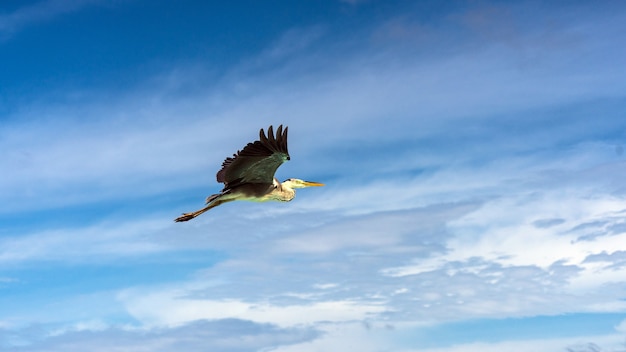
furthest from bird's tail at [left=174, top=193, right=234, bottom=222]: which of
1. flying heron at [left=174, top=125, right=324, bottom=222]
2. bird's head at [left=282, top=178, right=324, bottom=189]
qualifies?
bird's head at [left=282, top=178, right=324, bottom=189]

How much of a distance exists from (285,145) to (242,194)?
355 centimetres

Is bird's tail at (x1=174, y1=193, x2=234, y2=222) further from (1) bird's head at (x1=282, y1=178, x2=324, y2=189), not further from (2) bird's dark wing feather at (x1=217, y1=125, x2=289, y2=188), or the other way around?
(1) bird's head at (x1=282, y1=178, x2=324, y2=189)

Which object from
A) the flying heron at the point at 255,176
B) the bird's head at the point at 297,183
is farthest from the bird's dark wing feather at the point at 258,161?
the bird's head at the point at 297,183

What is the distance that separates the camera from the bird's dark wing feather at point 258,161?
25125 mm

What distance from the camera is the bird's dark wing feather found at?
82.4 feet

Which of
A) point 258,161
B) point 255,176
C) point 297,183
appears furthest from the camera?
point 297,183

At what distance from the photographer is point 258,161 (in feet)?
87.5

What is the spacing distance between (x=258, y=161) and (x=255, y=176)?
1.31 m

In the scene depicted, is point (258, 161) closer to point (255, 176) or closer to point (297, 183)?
point (255, 176)

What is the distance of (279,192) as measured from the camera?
2908 centimetres

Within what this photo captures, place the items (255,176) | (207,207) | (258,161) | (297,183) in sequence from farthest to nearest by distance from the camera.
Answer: (297,183) < (207,207) < (255,176) < (258,161)

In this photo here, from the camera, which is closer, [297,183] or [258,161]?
[258,161]

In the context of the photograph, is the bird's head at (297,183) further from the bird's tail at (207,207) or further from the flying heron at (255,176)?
the bird's tail at (207,207)

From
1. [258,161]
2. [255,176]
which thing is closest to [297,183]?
[255,176]
